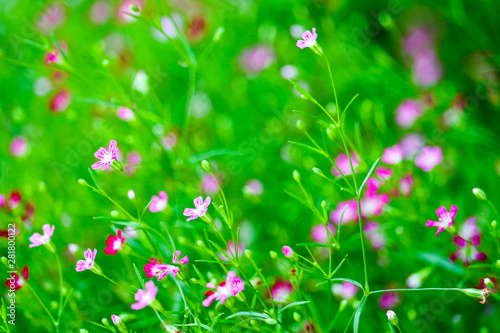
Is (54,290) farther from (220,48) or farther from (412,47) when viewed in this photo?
(412,47)

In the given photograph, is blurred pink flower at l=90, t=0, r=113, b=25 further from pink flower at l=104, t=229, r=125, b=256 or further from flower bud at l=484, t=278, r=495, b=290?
flower bud at l=484, t=278, r=495, b=290

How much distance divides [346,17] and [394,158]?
1050mm

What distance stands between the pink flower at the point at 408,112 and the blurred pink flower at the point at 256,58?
0.52 meters

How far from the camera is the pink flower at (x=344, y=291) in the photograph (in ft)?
4.15

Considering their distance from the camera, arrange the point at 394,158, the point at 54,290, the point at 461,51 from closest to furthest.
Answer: the point at 394,158 < the point at 54,290 < the point at 461,51

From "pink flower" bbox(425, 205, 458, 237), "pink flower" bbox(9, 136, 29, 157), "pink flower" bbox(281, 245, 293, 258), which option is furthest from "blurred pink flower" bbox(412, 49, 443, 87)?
"pink flower" bbox(9, 136, 29, 157)

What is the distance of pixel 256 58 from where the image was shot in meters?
2.05

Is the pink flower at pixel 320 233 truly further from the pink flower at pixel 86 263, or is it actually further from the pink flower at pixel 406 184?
the pink flower at pixel 86 263

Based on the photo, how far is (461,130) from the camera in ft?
4.66

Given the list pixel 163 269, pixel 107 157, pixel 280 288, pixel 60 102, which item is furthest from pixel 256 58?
pixel 163 269

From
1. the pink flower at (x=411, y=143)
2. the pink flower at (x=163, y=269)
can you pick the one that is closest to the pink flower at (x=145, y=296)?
the pink flower at (x=163, y=269)

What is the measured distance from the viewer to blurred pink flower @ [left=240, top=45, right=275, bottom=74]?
1.97 meters

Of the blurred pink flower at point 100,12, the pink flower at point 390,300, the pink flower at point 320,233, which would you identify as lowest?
the pink flower at point 390,300

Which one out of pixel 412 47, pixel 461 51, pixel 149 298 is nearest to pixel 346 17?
pixel 412 47
